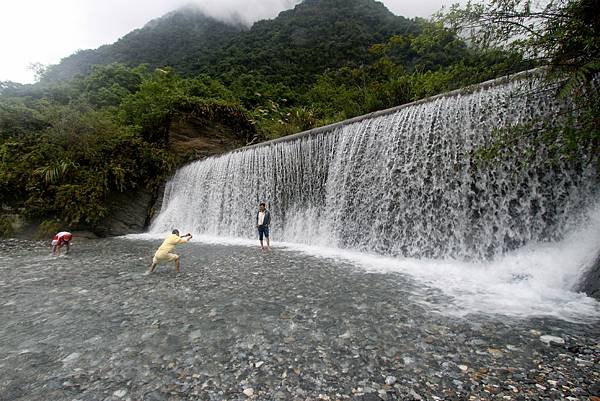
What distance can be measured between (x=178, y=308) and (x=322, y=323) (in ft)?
7.36

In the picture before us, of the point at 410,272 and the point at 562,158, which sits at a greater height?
the point at 562,158

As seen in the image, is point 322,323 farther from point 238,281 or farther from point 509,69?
point 509,69

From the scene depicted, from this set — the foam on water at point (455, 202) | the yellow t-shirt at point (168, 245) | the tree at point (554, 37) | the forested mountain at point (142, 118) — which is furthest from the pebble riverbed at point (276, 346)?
the forested mountain at point (142, 118)

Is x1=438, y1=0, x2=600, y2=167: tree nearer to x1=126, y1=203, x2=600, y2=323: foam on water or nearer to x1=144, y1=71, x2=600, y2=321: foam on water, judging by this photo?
x1=144, y1=71, x2=600, y2=321: foam on water

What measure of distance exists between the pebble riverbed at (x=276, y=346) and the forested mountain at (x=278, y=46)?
49753 millimetres

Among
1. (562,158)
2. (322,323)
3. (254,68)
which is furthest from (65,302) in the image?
(254,68)

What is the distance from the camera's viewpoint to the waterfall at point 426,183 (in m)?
7.07

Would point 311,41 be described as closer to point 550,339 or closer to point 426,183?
point 426,183

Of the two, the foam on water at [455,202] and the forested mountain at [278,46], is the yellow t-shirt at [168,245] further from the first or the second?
the forested mountain at [278,46]

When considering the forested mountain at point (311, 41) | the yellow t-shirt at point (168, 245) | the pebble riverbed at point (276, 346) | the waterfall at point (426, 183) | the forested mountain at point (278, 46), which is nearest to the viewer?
the pebble riverbed at point (276, 346)

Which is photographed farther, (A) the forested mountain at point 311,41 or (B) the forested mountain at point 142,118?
(A) the forested mountain at point 311,41

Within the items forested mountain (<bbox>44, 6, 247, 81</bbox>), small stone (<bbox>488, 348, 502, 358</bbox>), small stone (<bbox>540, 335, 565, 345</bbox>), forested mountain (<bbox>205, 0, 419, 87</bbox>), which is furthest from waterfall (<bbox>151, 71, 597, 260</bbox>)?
forested mountain (<bbox>44, 6, 247, 81</bbox>)

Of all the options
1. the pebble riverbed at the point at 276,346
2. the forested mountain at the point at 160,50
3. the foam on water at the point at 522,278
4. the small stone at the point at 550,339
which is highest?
the forested mountain at the point at 160,50

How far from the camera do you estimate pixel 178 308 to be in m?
4.64
